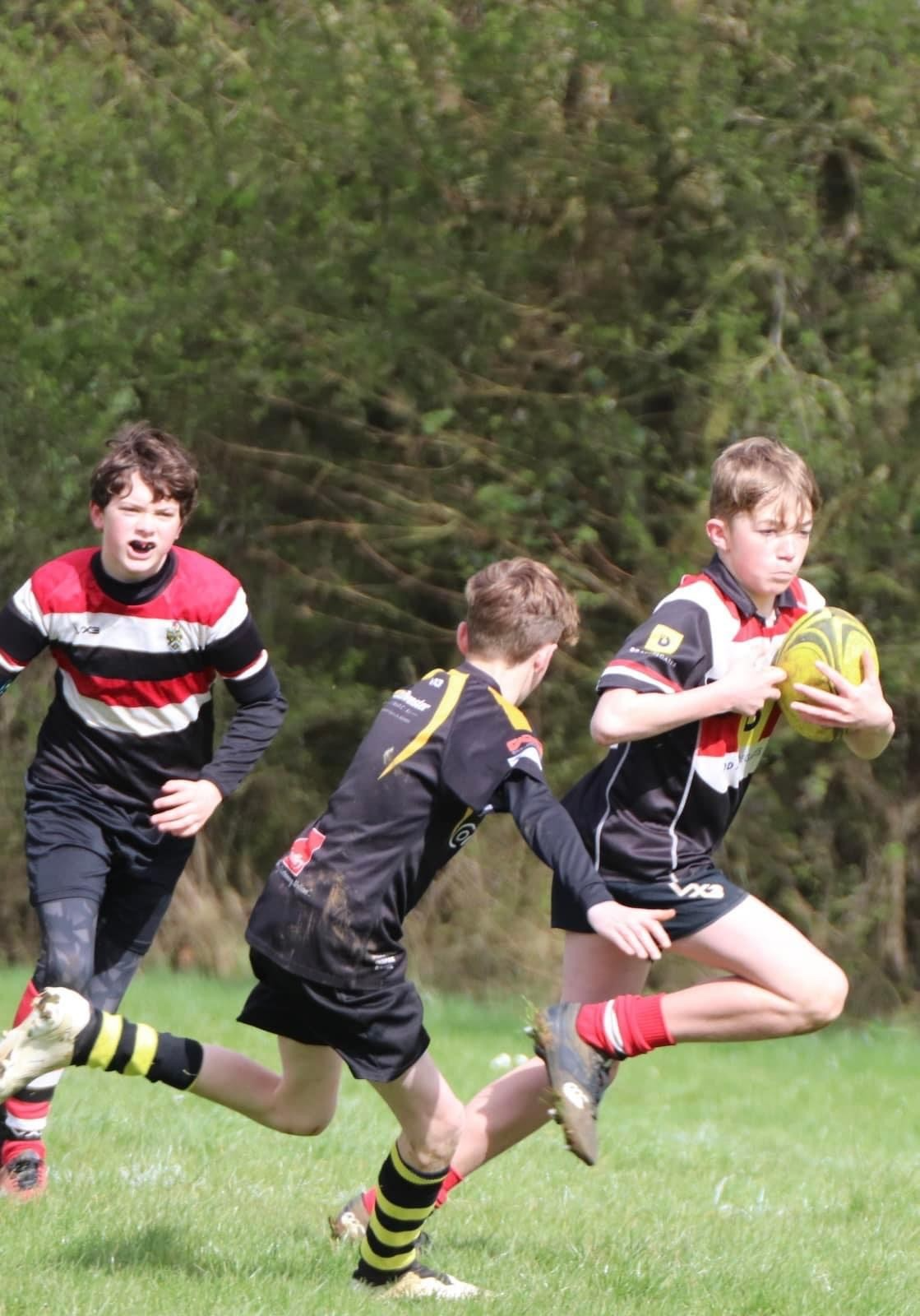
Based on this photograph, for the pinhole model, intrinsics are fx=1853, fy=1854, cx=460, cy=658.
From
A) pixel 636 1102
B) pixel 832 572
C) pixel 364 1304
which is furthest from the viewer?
pixel 832 572

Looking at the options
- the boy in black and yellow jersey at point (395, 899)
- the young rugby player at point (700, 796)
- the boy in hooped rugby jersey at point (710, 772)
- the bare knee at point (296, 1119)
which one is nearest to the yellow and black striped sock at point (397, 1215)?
the boy in black and yellow jersey at point (395, 899)

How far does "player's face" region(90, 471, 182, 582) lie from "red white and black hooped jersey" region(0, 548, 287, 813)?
9 cm

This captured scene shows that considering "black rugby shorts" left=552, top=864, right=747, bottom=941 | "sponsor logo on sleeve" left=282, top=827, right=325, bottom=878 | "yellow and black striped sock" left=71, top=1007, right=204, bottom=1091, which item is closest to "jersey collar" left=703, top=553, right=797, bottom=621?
"black rugby shorts" left=552, top=864, right=747, bottom=941

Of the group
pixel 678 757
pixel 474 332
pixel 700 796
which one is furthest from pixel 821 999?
pixel 474 332

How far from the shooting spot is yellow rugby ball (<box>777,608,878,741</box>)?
15.9 feet

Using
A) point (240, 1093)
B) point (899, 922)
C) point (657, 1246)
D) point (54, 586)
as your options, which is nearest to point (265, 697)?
point (54, 586)

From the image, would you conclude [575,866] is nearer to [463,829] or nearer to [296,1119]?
[463,829]

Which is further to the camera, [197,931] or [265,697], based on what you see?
[197,931]

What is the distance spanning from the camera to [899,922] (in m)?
12.9

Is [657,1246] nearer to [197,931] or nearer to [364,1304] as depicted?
[364,1304]

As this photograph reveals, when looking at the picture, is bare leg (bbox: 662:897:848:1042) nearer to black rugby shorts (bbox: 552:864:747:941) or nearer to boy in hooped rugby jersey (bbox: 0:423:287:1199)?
black rugby shorts (bbox: 552:864:747:941)

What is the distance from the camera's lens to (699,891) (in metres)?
4.82

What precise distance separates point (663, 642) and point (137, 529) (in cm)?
164

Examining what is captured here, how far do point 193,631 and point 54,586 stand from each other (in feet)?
1.42
